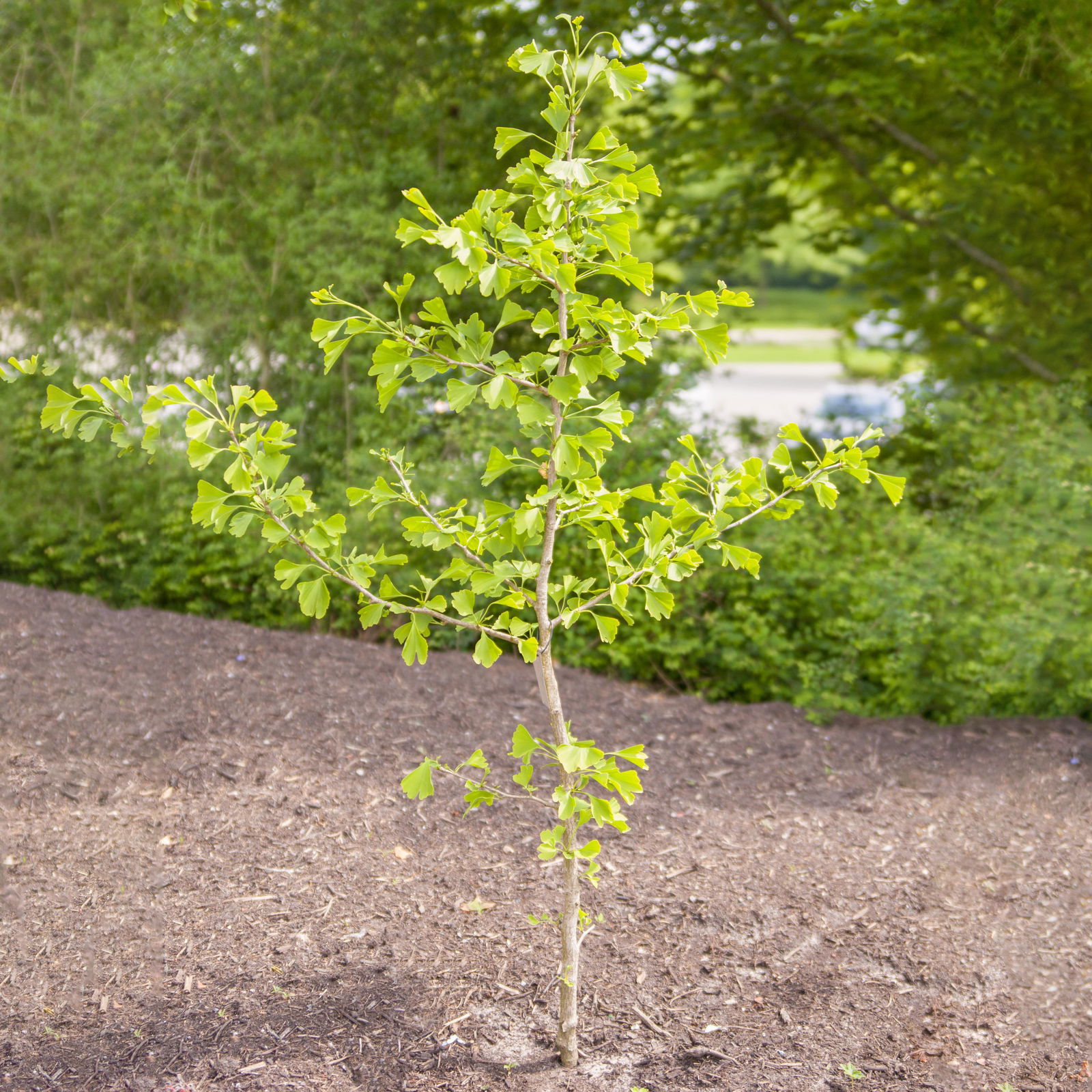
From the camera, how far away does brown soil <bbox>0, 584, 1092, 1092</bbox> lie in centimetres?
255

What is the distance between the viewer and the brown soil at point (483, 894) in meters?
2.55

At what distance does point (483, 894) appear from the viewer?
3.15m

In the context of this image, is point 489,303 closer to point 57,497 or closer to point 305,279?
point 305,279

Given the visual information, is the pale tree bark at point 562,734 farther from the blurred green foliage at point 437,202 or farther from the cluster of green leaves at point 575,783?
the blurred green foliage at point 437,202

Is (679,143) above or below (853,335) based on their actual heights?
Answer: above

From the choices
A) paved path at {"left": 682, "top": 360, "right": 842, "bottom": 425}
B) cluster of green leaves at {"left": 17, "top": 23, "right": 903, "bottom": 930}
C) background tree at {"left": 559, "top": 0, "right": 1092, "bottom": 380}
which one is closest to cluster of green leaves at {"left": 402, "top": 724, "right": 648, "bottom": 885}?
cluster of green leaves at {"left": 17, "top": 23, "right": 903, "bottom": 930}

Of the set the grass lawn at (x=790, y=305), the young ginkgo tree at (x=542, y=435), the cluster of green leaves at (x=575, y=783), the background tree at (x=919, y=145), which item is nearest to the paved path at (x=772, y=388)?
the grass lawn at (x=790, y=305)

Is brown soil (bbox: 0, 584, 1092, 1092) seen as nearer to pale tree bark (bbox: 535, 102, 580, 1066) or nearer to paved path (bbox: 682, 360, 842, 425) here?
pale tree bark (bbox: 535, 102, 580, 1066)

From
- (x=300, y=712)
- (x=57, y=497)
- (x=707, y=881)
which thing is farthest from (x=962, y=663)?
Answer: (x=57, y=497)

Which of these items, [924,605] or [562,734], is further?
[924,605]

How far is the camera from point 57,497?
602cm

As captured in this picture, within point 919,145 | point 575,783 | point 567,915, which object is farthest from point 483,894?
point 919,145

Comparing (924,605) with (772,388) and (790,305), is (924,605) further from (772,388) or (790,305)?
(790,305)

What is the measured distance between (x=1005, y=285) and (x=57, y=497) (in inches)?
215
